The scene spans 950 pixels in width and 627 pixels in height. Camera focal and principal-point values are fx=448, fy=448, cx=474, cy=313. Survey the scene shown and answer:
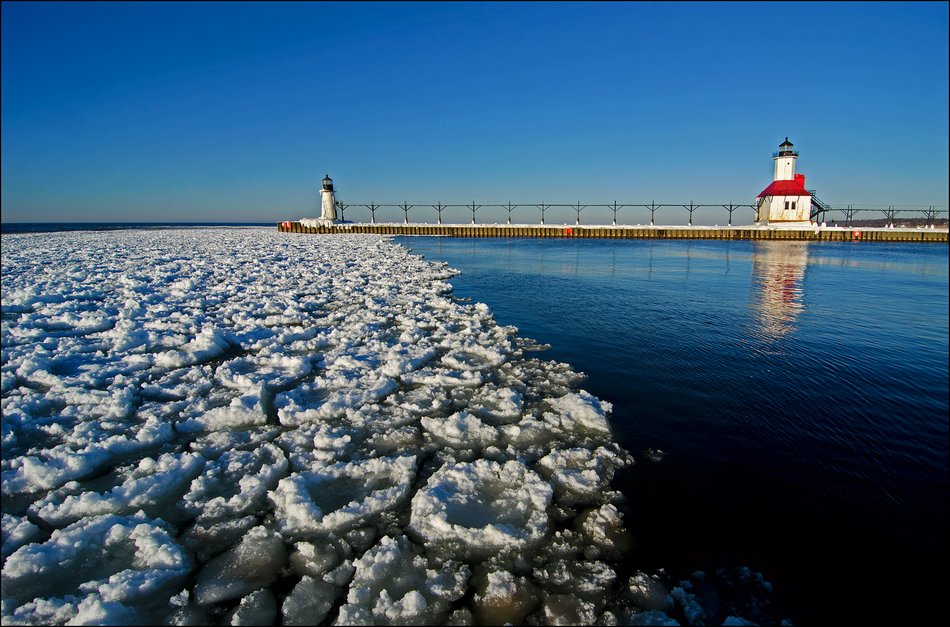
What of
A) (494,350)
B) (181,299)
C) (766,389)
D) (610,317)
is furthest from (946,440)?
(181,299)

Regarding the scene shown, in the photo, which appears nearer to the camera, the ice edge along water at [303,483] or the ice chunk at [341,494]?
the ice edge along water at [303,483]

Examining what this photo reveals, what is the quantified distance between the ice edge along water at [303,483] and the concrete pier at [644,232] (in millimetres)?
39104

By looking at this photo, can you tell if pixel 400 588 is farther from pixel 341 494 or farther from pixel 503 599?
pixel 341 494

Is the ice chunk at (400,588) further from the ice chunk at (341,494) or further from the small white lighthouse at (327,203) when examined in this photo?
the small white lighthouse at (327,203)

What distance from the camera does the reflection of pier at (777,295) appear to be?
7.82 m

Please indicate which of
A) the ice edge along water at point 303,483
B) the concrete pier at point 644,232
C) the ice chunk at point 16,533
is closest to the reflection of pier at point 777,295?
the ice edge along water at point 303,483

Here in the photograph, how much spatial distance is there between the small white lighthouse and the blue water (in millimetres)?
39603

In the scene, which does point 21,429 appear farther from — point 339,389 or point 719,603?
point 719,603

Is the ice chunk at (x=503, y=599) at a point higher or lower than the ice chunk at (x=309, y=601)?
lower

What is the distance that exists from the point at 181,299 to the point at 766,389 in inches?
388

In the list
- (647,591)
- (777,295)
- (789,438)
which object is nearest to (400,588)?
(647,591)

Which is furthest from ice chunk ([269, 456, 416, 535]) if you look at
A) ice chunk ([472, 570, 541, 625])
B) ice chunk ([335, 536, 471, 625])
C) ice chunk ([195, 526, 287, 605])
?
ice chunk ([472, 570, 541, 625])

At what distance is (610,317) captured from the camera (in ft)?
27.9

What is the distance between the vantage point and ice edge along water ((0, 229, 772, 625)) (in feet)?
7.12
